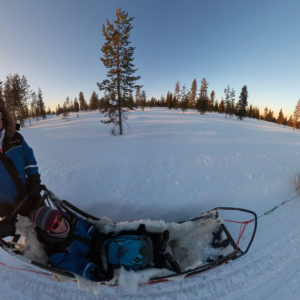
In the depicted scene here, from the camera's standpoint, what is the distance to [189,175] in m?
4.93

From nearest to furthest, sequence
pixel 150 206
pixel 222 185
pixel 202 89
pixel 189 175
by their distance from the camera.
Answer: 1. pixel 150 206
2. pixel 222 185
3. pixel 189 175
4. pixel 202 89

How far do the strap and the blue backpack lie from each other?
170 centimetres

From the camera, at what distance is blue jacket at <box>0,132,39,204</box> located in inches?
84.8

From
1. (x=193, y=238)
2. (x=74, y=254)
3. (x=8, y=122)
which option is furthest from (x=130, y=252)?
(x=8, y=122)

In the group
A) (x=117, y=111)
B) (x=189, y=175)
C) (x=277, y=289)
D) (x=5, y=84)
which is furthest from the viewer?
(x=5, y=84)

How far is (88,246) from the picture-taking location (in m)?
2.51

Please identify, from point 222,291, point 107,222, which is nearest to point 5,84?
point 107,222

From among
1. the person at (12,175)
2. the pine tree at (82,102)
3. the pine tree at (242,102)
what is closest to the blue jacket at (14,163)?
the person at (12,175)

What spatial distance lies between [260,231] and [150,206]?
8.53ft

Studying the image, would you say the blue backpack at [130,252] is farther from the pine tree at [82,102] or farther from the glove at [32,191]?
the pine tree at [82,102]

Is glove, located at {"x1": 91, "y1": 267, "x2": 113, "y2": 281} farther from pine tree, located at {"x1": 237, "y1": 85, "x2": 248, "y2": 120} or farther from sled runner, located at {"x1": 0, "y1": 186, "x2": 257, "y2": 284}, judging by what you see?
pine tree, located at {"x1": 237, "y1": 85, "x2": 248, "y2": 120}

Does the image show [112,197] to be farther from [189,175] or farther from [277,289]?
[277,289]

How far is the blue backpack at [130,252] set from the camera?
253cm

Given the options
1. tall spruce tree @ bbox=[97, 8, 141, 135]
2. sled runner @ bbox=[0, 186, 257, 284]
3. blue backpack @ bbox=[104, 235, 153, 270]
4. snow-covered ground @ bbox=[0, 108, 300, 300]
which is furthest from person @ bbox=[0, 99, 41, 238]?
tall spruce tree @ bbox=[97, 8, 141, 135]
